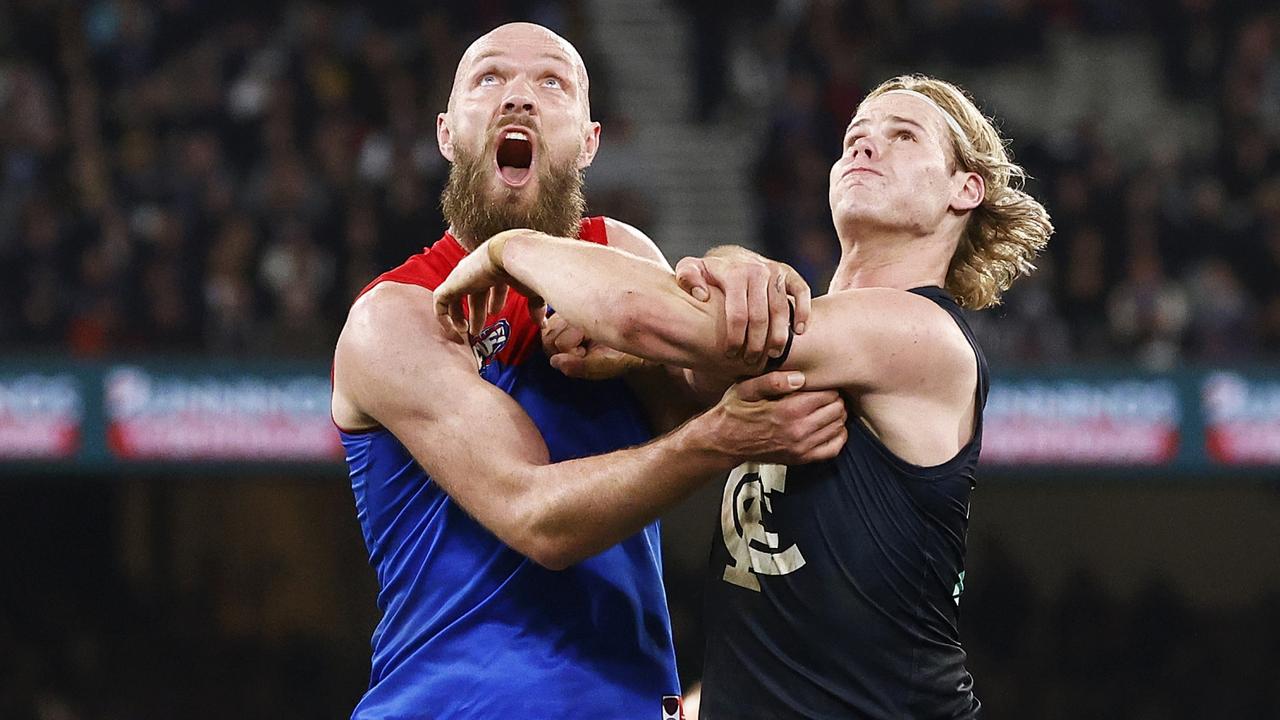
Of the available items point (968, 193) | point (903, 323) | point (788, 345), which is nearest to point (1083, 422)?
point (968, 193)

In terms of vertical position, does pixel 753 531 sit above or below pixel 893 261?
below

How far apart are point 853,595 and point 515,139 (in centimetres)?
142

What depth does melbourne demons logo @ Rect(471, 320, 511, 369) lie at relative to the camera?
3.93 m

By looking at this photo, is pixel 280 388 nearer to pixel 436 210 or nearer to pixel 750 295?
pixel 436 210

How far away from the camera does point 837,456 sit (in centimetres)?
368

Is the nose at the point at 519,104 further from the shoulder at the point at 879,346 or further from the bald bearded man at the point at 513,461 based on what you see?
the shoulder at the point at 879,346

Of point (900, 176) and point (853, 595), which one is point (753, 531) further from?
point (900, 176)

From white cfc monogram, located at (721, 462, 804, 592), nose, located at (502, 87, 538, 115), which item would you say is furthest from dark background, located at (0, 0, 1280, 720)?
white cfc monogram, located at (721, 462, 804, 592)

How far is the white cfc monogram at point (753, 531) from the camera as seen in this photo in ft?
12.2

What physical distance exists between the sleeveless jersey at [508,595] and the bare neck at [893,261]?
2.09 ft

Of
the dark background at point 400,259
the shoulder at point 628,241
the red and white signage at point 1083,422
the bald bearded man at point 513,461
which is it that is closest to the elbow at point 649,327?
the bald bearded man at point 513,461

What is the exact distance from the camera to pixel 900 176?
3.96 meters

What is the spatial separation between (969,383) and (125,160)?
31.8 ft

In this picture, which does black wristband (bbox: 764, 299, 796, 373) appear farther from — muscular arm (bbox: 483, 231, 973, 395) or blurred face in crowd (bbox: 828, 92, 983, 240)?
blurred face in crowd (bbox: 828, 92, 983, 240)
